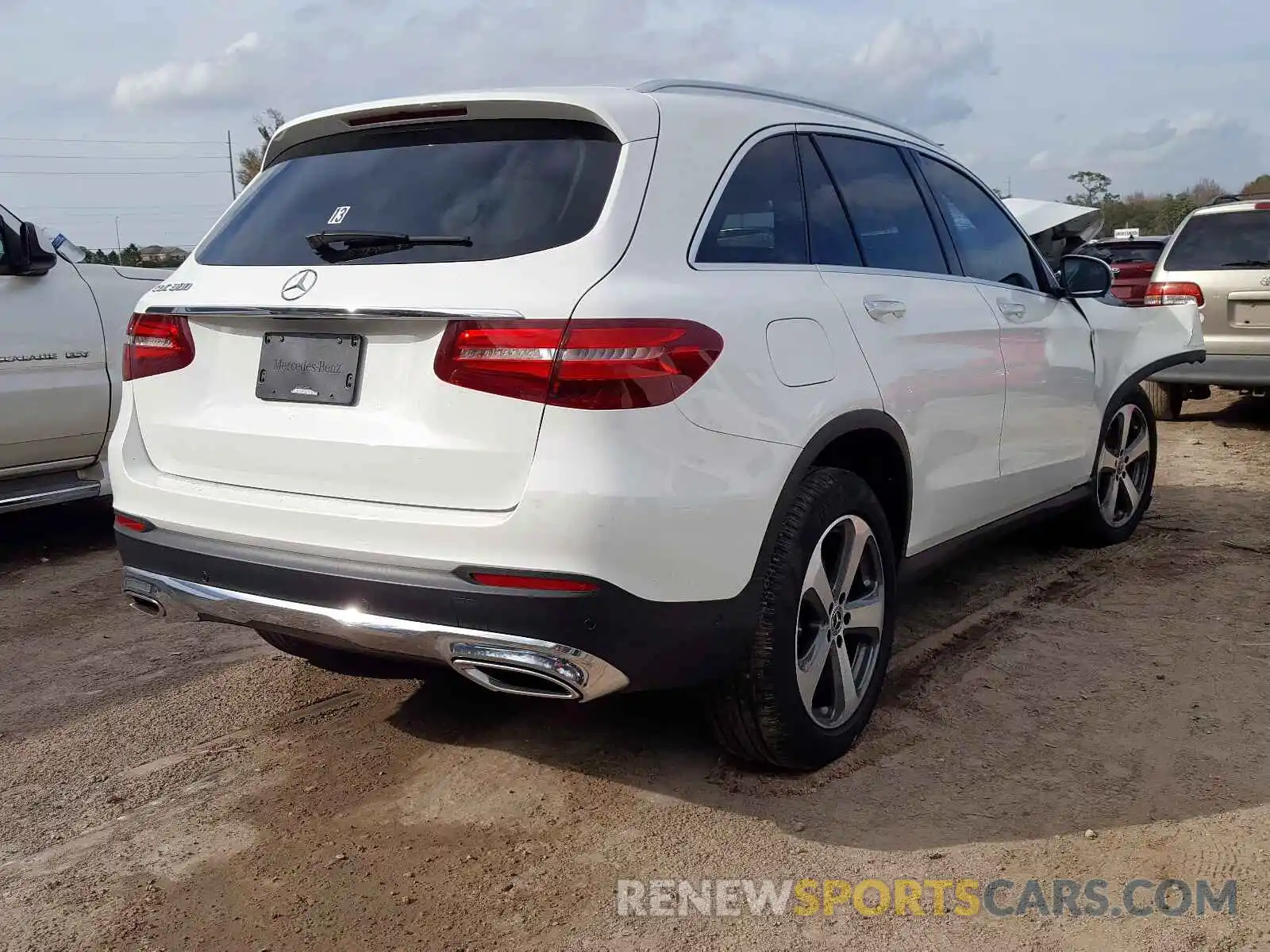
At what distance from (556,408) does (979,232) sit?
2.49m

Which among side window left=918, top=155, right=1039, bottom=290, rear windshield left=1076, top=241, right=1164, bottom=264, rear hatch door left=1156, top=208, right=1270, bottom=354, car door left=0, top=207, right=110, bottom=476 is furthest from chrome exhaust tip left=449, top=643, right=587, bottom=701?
rear windshield left=1076, top=241, right=1164, bottom=264

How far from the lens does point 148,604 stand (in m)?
3.13

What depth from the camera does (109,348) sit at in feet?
19.3

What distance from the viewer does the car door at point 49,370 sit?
5484 mm

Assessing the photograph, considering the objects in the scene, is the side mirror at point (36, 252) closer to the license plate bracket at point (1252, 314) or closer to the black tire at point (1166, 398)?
the license plate bracket at point (1252, 314)

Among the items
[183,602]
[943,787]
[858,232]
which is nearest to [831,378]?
[858,232]

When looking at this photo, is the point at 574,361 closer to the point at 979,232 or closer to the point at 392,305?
the point at 392,305

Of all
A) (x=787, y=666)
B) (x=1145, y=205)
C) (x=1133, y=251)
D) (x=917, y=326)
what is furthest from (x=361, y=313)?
(x=1145, y=205)

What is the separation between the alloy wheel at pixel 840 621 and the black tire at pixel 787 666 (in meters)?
0.02

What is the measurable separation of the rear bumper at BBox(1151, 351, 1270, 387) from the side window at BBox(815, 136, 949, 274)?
5061 millimetres

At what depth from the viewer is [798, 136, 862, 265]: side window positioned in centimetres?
335

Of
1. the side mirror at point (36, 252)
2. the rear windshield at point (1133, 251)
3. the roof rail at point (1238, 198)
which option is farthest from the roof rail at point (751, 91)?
the rear windshield at point (1133, 251)

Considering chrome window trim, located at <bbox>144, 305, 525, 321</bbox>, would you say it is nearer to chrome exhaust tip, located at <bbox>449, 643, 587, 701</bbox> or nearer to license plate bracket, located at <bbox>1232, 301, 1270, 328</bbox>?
chrome exhaust tip, located at <bbox>449, 643, 587, 701</bbox>

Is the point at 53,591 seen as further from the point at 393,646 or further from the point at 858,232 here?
the point at 858,232
